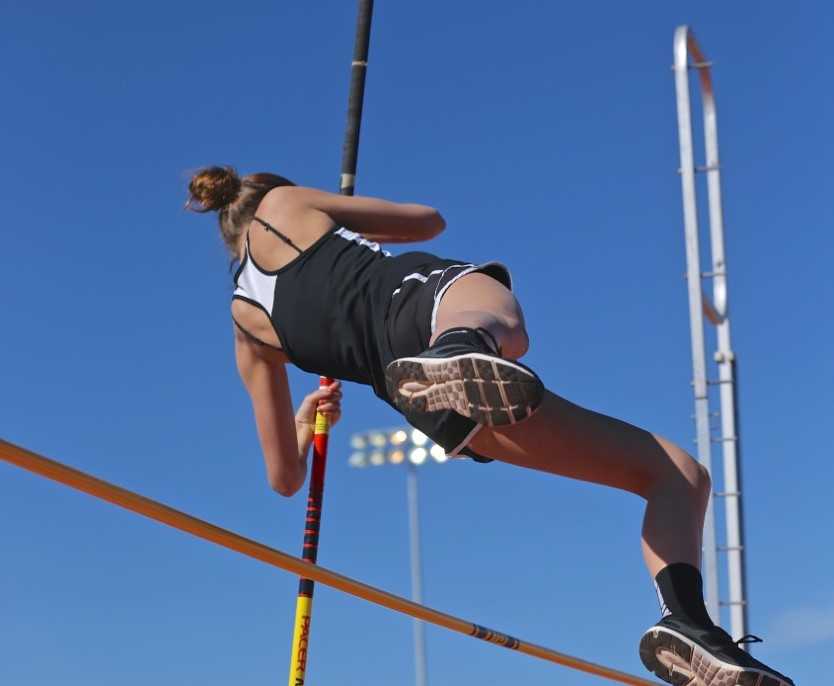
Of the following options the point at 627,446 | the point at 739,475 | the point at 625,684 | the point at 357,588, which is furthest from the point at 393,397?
the point at 739,475

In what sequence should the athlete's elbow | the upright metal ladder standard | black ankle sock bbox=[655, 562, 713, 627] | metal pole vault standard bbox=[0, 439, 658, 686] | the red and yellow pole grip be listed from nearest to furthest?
metal pole vault standard bbox=[0, 439, 658, 686] < black ankle sock bbox=[655, 562, 713, 627] < the athlete's elbow < the red and yellow pole grip < the upright metal ladder standard

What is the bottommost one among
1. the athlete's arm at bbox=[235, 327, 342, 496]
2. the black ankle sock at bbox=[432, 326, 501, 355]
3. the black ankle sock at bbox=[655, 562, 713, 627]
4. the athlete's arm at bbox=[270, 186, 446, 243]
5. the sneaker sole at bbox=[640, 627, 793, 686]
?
the sneaker sole at bbox=[640, 627, 793, 686]

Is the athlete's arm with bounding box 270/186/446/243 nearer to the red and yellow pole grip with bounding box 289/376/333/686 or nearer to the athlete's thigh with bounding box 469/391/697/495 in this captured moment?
the athlete's thigh with bounding box 469/391/697/495

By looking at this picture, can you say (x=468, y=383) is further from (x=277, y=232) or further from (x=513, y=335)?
(x=277, y=232)

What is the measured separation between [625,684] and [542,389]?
2523 millimetres

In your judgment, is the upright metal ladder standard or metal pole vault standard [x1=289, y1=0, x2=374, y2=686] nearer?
metal pole vault standard [x1=289, y1=0, x2=374, y2=686]

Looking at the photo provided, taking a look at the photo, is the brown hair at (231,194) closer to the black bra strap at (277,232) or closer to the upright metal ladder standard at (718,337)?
the black bra strap at (277,232)

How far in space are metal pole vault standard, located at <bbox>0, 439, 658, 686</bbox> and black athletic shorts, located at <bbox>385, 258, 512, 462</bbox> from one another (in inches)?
21.3

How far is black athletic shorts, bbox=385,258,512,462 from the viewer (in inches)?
130

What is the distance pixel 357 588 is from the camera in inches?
156

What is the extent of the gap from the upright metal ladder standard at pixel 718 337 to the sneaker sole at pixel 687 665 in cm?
614

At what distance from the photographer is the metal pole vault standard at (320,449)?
477 centimetres

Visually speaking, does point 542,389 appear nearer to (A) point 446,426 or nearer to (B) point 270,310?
(A) point 446,426

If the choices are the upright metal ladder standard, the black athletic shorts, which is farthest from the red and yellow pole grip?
the upright metal ladder standard
